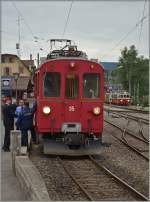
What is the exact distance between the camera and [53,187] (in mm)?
10305

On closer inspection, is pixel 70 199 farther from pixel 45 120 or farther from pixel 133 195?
pixel 45 120

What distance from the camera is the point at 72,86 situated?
14680 millimetres

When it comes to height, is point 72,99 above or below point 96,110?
above

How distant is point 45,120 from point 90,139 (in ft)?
4.69

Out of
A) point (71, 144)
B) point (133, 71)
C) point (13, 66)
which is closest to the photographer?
point (71, 144)

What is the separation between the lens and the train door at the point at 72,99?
47.3 ft

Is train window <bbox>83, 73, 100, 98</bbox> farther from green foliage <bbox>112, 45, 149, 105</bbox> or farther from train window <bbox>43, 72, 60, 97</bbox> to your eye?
green foliage <bbox>112, 45, 149, 105</bbox>

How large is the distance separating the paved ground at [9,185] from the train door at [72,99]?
2.30 m

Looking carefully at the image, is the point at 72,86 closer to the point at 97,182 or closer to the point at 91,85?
the point at 91,85

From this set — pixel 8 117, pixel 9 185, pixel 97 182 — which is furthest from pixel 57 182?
pixel 8 117

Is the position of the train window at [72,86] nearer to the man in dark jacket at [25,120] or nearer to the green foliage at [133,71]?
the man in dark jacket at [25,120]

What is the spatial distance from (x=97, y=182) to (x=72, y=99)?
400 centimetres

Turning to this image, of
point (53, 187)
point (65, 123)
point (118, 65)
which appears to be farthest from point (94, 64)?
point (118, 65)

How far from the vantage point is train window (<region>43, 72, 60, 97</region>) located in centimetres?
1454
